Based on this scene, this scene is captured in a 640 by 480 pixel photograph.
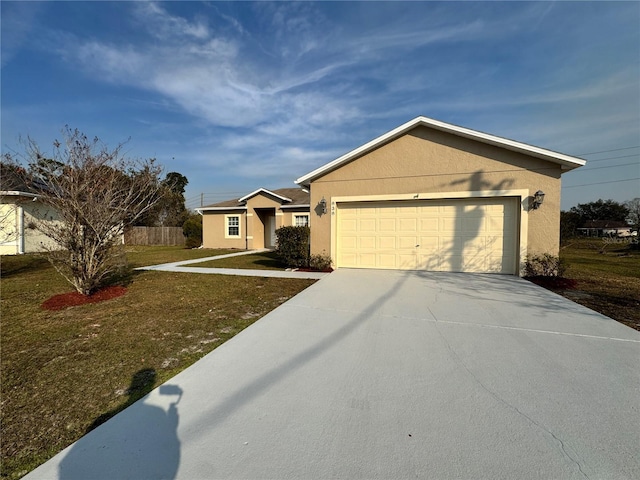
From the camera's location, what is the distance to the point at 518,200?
891cm

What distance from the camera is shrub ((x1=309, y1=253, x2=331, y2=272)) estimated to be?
10.4m

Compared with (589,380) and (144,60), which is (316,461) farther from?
(144,60)

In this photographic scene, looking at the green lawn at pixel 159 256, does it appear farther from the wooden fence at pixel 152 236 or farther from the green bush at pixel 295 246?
the wooden fence at pixel 152 236

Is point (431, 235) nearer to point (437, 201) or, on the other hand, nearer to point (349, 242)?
point (437, 201)

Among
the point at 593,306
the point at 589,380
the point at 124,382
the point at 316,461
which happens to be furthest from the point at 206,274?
the point at 593,306

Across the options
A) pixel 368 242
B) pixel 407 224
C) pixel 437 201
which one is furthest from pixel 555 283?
pixel 368 242

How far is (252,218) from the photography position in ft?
63.4

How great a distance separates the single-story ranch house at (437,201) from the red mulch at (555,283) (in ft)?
2.38

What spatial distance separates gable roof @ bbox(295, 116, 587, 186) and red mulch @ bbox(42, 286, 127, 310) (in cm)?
675

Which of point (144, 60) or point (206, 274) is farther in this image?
point (144, 60)

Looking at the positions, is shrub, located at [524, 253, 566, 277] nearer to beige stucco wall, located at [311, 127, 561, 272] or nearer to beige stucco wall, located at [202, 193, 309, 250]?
beige stucco wall, located at [311, 127, 561, 272]

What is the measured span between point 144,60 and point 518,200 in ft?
44.0

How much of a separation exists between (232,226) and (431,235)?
1425 cm

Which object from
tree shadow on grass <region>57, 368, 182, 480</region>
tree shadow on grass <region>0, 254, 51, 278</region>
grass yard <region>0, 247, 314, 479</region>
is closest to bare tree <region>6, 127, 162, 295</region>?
grass yard <region>0, 247, 314, 479</region>
